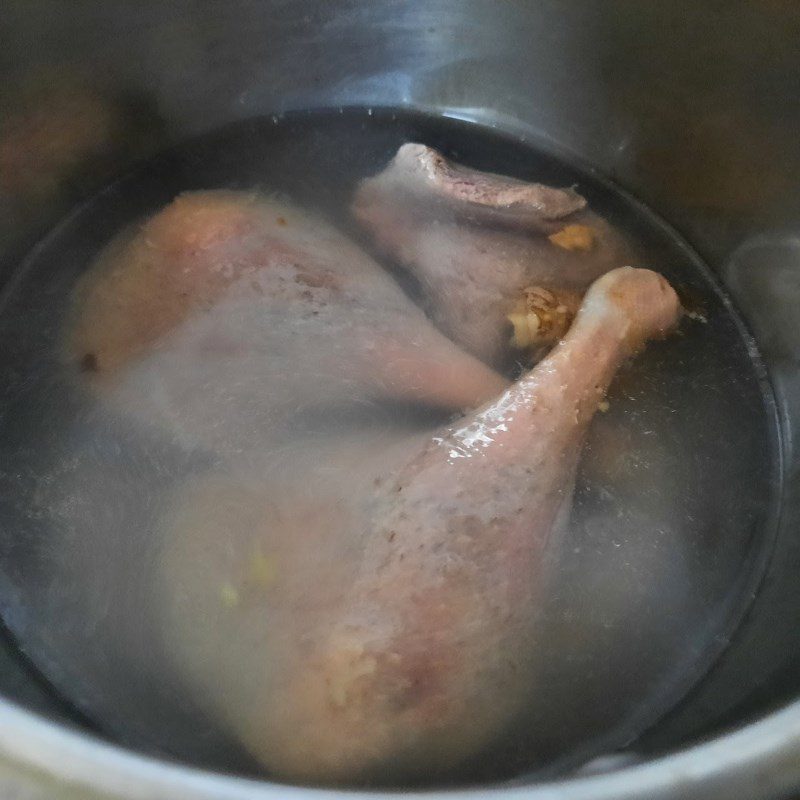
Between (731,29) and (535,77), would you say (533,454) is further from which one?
(535,77)

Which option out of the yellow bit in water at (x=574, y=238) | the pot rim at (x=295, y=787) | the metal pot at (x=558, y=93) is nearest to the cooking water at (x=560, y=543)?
the metal pot at (x=558, y=93)

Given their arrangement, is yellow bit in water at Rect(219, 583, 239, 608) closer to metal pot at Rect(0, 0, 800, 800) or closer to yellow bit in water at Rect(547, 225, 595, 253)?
metal pot at Rect(0, 0, 800, 800)

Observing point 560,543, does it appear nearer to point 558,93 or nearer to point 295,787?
point 295,787

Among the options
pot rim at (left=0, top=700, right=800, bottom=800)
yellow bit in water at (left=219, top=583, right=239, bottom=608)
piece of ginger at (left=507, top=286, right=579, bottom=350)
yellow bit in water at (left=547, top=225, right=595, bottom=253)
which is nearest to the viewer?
pot rim at (left=0, top=700, right=800, bottom=800)

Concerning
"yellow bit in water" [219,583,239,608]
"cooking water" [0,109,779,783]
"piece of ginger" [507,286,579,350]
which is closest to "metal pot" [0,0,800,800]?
"cooking water" [0,109,779,783]

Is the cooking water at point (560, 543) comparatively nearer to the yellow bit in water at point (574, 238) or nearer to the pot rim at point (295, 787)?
the yellow bit in water at point (574, 238)

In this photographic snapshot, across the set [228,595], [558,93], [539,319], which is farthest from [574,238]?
[228,595]

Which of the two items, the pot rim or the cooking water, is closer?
the pot rim
